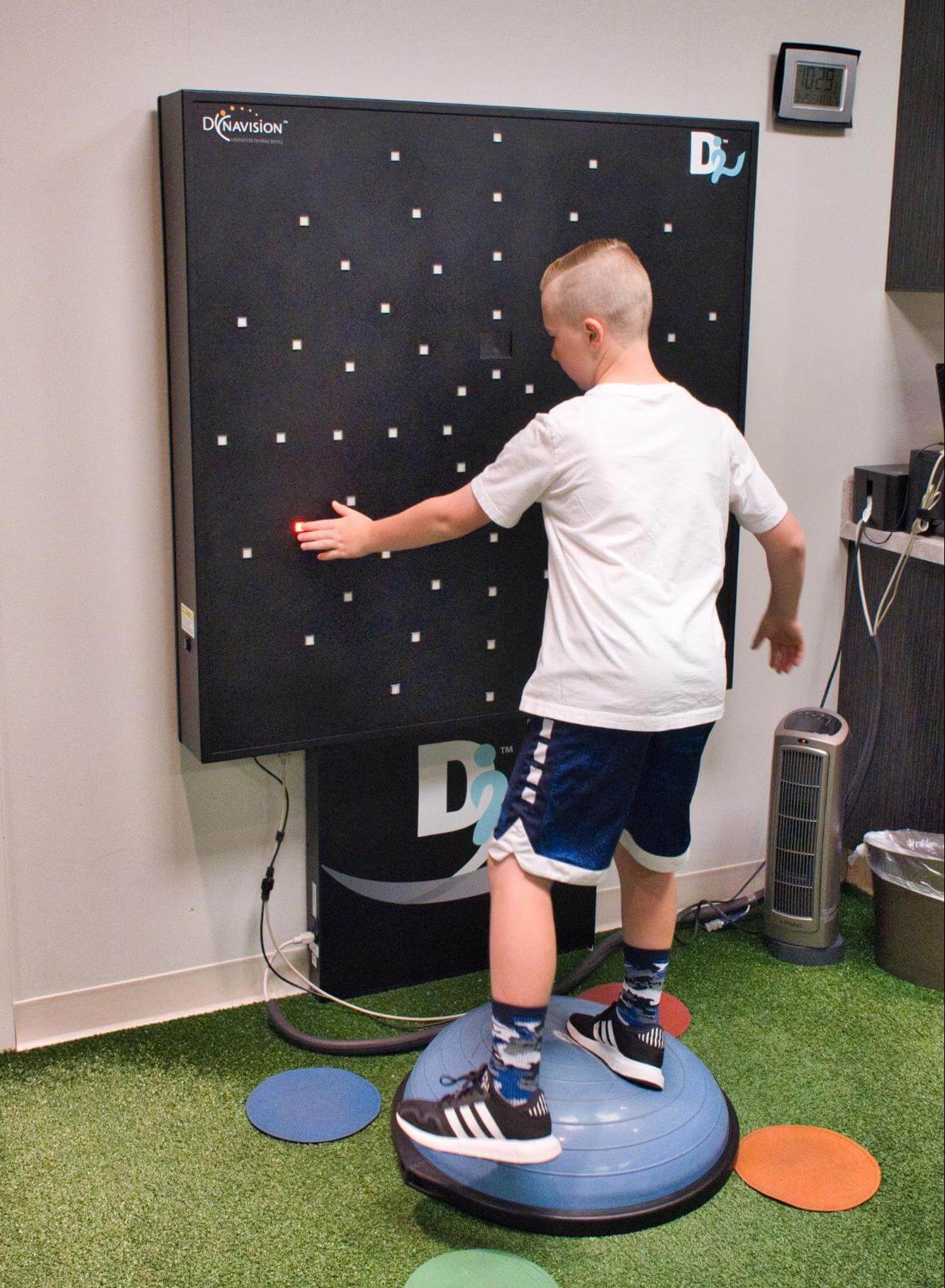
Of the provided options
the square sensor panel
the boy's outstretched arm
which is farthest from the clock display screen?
the boy's outstretched arm

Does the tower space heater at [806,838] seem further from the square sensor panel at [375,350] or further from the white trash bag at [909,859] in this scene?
the square sensor panel at [375,350]

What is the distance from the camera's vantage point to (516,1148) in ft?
5.57

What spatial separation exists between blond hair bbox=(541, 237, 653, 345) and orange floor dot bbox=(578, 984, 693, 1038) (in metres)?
1.11

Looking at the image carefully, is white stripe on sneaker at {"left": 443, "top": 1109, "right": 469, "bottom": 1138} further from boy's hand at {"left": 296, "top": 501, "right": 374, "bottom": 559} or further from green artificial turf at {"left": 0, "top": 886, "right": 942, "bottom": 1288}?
boy's hand at {"left": 296, "top": 501, "right": 374, "bottom": 559}

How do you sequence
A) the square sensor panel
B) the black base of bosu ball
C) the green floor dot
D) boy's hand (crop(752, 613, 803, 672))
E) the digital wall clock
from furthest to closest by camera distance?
the digital wall clock → boy's hand (crop(752, 613, 803, 672)) → the square sensor panel → the black base of bosu ball → the green floor dot

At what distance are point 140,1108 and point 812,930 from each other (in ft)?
4.04

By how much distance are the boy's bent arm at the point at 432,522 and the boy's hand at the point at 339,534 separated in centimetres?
3

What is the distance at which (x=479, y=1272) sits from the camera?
1.64 metres

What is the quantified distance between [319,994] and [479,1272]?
71 centimetres

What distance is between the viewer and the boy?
166 centimetres

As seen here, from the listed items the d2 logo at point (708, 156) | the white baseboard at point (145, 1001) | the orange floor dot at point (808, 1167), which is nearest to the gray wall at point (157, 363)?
the white baseboard at point (145, 1001)

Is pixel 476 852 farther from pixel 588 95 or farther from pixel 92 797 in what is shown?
pixel 588 95

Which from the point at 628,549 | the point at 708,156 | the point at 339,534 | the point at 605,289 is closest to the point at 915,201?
the point at 708,156

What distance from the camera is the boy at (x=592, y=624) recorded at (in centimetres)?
166
